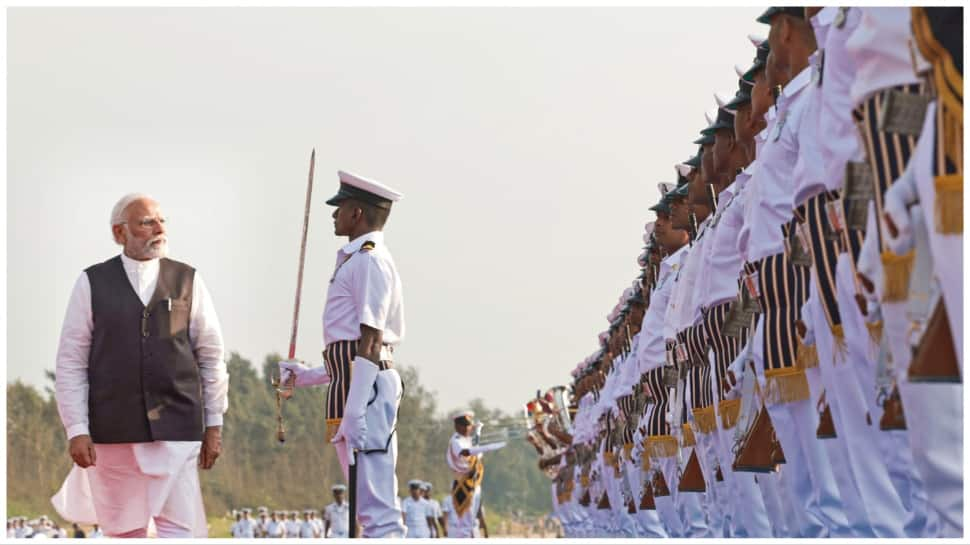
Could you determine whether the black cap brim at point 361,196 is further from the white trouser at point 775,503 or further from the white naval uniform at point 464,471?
the white naval uniform at point 464,471

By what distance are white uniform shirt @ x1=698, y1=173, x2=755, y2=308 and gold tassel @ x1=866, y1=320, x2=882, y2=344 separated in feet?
8.75

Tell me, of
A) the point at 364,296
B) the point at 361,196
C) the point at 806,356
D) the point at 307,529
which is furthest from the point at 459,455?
the point at 307,529

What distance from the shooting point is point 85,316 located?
24.0 ft

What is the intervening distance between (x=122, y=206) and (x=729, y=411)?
2610 millimetres

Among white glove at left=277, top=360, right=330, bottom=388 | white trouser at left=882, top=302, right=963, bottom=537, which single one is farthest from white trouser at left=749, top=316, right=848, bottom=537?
white glove at left=277, top=360, right=330, bottom=388

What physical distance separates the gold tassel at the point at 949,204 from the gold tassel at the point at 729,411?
318 centimetres

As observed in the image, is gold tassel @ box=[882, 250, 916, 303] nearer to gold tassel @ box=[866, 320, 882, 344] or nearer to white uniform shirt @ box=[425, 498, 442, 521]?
gold tassel @ box=[866, 320, 882, 344]

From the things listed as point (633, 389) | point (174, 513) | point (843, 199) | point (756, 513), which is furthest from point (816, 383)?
point (633, 389)

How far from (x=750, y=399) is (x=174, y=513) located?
7.27 ft

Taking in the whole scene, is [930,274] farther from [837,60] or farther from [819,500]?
[819,500]

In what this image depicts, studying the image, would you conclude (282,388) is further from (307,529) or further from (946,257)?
(307,529)

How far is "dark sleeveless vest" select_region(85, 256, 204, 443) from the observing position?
7.16 metres

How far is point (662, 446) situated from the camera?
1150 centimetres

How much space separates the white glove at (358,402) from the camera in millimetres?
7980
